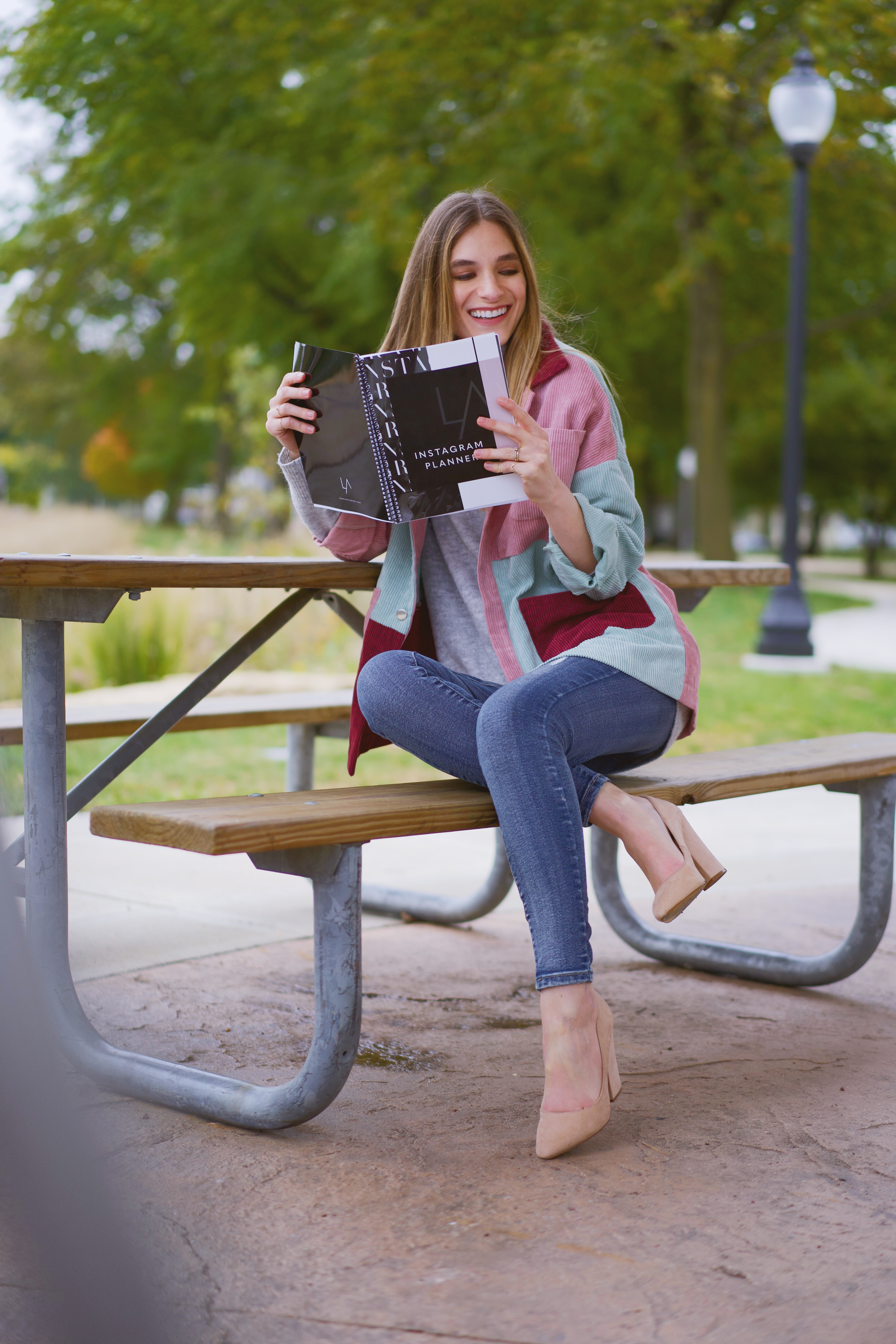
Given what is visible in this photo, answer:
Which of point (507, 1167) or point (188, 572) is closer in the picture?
point (507, 1167)

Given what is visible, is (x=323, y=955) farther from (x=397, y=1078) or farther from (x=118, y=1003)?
(x=118, y=1003)

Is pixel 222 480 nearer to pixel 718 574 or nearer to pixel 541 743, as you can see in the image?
pixel 718 574

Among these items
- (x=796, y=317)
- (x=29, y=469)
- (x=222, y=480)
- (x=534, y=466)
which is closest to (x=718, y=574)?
(x=534, y=466)

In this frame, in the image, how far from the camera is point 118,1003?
3137mm

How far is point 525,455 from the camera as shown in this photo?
2.50 meters

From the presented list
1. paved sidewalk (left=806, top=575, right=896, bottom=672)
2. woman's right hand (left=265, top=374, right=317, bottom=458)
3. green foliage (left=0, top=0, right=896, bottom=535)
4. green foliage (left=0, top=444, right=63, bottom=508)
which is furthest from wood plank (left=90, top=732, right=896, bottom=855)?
green foliage (left=0, top=444, right=63, bottom=508)

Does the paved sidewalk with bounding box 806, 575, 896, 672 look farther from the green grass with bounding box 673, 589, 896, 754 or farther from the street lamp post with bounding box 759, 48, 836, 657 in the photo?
the green grass with bounding box 673, 589, 896, 754

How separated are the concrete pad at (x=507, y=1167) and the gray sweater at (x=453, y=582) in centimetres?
79

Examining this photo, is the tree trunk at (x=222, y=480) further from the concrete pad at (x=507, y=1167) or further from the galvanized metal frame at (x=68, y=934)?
the galvanized metal frame at (x=68, y=934)

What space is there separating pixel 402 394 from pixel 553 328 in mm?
600

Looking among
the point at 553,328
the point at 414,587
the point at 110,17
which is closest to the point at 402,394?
the point at 414,587

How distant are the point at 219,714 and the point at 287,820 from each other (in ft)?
5.16

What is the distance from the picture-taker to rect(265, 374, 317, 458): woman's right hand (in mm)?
2654

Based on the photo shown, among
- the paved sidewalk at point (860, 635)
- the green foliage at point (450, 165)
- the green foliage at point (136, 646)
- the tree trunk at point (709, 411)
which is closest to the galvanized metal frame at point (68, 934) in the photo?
the green foliage at point (136, 646)
